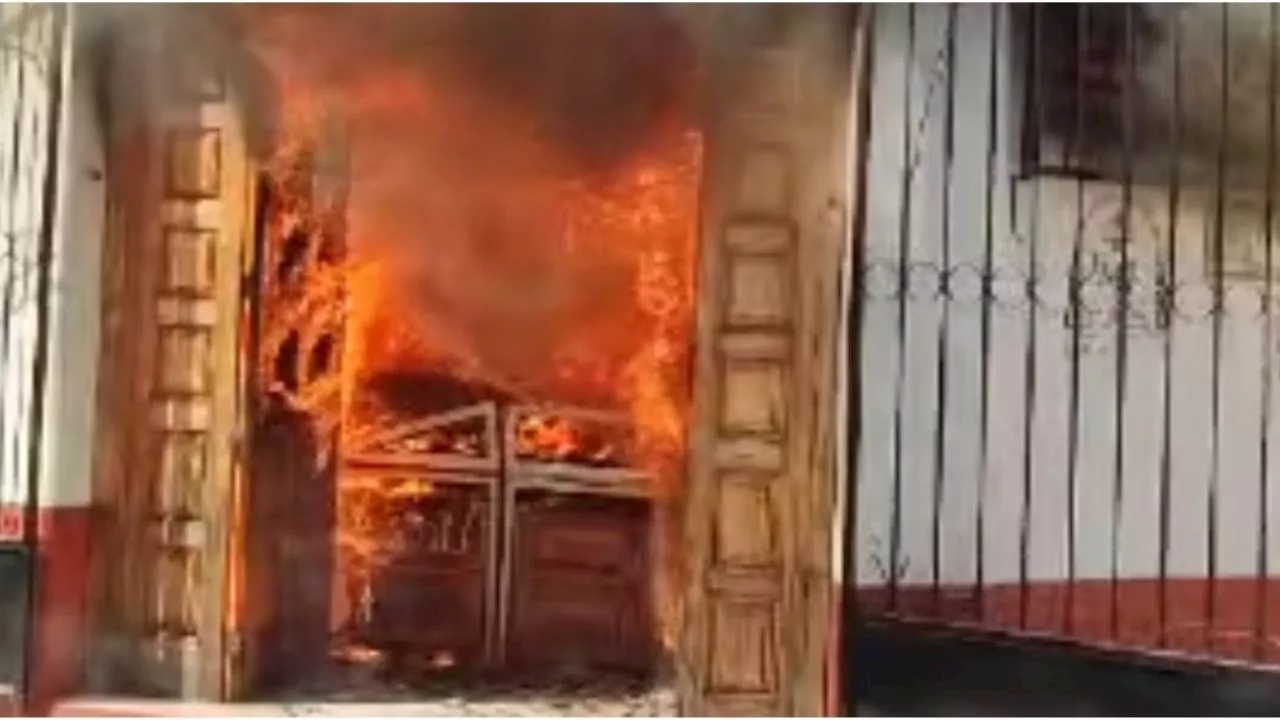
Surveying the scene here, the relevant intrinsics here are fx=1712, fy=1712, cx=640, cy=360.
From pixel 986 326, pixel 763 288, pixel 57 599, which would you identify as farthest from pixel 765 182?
pixel 57 599

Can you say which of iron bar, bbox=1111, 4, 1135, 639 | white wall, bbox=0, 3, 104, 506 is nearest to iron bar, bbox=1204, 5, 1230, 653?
iron bar, bbox=1111, 4, 1135, 639

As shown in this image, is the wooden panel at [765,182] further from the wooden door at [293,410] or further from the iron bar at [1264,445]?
the iron bar at [1264,445]

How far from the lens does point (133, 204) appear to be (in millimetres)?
2684

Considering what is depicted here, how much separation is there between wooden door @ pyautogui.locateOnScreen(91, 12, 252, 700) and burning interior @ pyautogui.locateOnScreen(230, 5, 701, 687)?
6cm

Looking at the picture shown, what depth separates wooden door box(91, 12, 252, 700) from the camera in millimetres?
2662

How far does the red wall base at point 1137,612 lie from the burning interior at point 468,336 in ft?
1.54

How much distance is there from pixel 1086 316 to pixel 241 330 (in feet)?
4.35

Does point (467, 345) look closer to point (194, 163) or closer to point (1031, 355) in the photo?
point (194, 163)

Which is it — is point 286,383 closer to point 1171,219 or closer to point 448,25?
point 448,25

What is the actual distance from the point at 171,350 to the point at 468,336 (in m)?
0.46

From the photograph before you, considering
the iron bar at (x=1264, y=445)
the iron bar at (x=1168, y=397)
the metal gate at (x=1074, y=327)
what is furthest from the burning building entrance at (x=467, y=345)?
the iron bar at (x=1264, y=445)

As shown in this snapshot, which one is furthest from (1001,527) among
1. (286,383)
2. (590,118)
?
(286,383)

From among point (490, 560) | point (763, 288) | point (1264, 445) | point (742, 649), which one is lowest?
point (742, 649)

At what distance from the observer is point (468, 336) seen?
2664 mm
